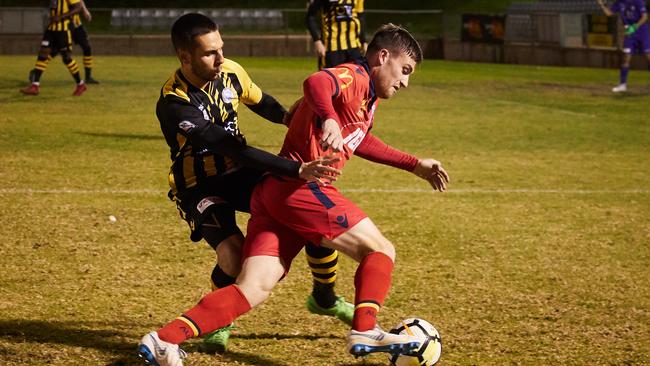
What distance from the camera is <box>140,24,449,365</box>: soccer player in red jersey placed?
4.60m

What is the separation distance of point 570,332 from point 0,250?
4240mm

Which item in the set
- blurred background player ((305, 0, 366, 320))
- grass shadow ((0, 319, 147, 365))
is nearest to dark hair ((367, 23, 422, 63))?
grass shadow ((0, 319, 147, 365))

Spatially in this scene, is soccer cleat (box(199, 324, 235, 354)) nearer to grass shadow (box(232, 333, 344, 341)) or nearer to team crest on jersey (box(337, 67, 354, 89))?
grass shadow (box(232, 333, 344, 341))

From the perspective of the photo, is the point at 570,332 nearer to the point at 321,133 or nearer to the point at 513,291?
the point at 513,291

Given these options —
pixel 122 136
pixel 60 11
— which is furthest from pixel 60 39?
pixel 122 136

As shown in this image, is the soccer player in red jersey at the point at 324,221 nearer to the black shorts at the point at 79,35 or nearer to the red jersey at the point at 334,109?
the red jersey at the point at 334,109

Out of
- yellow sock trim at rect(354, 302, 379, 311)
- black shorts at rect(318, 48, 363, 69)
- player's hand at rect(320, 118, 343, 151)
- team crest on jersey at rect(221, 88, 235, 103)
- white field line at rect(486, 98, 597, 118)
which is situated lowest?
white field line at rect(486, 98, 597, 118)

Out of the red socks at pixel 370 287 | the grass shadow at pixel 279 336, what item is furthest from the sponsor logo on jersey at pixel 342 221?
the grass shadow at pixel 279 336

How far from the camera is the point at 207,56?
5133 mm

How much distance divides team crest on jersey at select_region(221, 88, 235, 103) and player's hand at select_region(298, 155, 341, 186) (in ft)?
3.02

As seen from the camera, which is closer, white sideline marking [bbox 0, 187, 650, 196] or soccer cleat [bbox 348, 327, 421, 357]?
soccer cleat [bbox 348, 327, 421, 357]

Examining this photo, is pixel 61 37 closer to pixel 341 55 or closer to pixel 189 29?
pixel 341 55

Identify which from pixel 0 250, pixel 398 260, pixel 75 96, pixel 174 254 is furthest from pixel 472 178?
pixel 75 96

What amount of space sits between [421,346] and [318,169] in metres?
1.00
